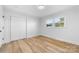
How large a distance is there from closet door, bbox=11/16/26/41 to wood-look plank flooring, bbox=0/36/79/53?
8 centimetres

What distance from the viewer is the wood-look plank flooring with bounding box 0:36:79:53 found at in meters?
0.95

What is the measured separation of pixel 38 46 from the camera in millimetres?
1099

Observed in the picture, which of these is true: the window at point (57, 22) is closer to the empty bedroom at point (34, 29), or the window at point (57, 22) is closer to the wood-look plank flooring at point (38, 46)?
the empty bedroom at point (34, 29)

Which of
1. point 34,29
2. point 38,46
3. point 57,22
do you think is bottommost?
point 38,46

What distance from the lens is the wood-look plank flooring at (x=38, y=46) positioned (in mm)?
955

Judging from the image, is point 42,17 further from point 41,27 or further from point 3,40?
point 3,40

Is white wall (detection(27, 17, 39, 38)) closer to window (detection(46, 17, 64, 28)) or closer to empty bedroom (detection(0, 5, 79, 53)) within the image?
empty bedroom (detection(0, 5, 79, 53))

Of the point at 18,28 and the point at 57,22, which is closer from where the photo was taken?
the point at 18,28

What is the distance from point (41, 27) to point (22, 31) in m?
0.34

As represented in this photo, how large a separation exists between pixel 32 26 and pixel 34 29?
7 centimetres

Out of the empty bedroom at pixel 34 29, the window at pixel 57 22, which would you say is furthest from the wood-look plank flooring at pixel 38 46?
the window at pixel 57 22

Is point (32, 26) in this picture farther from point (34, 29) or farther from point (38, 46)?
point (38, 46)

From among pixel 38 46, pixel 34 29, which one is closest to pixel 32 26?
pixel 34 29
